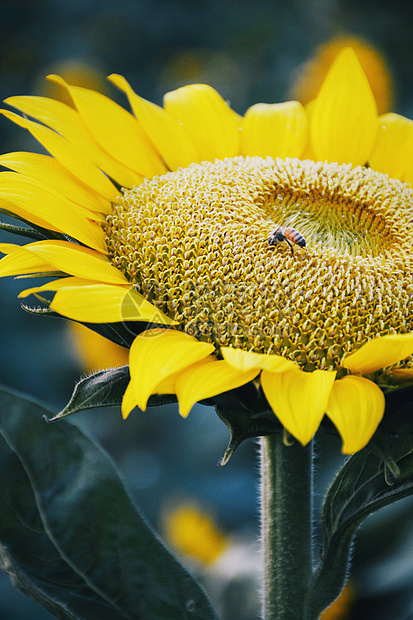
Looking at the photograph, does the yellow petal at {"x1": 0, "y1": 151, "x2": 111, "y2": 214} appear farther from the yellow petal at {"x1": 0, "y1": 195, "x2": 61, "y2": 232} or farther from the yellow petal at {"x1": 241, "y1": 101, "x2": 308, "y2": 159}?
the yellow petal at {"x1": 241, "y1": 101, "x2": 308, "y2": 159}

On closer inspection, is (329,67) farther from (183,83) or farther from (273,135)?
(273,135)

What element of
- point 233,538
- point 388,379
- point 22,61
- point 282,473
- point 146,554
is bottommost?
point 233,538

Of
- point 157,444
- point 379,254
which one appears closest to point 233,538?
point 157,444

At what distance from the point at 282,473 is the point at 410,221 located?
415 millimetres

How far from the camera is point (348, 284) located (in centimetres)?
90

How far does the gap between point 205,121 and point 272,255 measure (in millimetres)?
381

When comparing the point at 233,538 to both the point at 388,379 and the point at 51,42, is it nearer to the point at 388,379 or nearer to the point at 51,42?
the point at 388,379

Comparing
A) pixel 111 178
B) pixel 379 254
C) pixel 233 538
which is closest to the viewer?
pixel 379 254

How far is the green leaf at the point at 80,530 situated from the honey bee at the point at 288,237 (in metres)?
0.35

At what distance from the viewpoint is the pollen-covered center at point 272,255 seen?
86 centimetres

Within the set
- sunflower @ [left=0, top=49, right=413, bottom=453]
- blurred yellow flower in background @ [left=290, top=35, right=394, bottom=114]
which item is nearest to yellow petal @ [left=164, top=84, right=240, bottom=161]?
sunflower @ [left=0, top=49, right=413, bottom=453]

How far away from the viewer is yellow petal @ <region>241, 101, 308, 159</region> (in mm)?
1230

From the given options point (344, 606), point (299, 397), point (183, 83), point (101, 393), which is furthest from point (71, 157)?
point (183, 83)

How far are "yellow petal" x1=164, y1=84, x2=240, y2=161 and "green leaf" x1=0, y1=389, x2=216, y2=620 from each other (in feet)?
1.71
